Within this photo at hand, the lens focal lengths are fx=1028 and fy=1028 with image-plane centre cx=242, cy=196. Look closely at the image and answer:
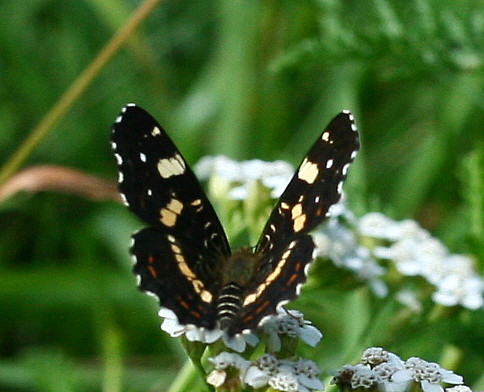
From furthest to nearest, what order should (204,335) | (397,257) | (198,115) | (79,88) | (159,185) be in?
1. (198,115)
2. (79,88)
3. (397,257)
4. (159,185)
5. (204,335)

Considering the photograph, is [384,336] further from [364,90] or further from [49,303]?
[364,90]

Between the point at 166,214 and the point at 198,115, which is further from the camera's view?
the point at 198,115

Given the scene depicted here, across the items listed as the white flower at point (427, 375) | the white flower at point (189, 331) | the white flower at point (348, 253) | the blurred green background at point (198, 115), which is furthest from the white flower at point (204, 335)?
the blurred green background at point (198, 115)

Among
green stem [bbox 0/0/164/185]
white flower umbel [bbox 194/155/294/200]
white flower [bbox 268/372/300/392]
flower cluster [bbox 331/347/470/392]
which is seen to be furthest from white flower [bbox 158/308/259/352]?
green stem [bbox 0/0/164/185]

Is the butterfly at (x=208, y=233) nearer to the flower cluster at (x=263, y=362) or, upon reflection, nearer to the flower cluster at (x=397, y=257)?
the flower cluster at (x=263, y=362)

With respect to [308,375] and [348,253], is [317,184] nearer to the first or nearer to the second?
[308,375]

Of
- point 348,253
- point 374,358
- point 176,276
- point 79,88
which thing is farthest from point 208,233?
point 79,88
